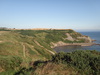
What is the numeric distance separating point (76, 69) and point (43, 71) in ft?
7.74

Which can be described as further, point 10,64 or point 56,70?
point 10,64

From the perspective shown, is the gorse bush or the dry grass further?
the gorse bush

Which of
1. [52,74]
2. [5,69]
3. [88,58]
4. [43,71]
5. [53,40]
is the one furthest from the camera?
[53,40]

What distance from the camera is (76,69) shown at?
292 inches

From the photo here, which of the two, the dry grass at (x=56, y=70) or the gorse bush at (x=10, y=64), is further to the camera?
the gorse bush at (x=10, y=64)

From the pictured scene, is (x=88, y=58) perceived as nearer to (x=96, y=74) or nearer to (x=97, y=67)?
(x=97, y=67)

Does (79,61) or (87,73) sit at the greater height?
(79,61)

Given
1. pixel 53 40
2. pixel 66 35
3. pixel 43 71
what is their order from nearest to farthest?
pixel 43 71
pixel 53 40
pixel 66 35

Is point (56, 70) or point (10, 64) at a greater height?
point (56, 70)

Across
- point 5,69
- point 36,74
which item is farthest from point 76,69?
point 5,69

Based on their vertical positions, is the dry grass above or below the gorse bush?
above

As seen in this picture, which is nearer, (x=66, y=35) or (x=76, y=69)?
(x=76, y=69)

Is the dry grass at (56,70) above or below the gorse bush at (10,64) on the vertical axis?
above

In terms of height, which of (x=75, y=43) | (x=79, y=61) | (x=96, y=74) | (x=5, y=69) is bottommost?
(x=75, y=43)
